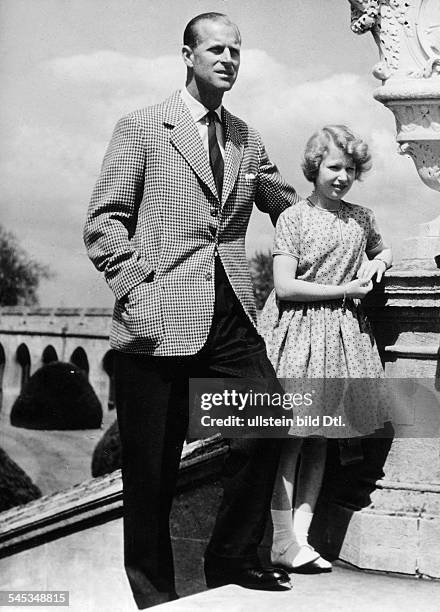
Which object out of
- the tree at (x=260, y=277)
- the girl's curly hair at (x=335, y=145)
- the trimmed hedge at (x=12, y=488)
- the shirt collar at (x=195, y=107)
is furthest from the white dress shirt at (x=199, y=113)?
the tree at (x=260, y=277)

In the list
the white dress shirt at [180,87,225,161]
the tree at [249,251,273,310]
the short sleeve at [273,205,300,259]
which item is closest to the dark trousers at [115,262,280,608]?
the short sleeve at [273,205,300,259]

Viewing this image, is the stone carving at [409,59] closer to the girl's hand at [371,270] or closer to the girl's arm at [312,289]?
the girl's hand at [371,270]

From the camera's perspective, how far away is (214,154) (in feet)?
13.8

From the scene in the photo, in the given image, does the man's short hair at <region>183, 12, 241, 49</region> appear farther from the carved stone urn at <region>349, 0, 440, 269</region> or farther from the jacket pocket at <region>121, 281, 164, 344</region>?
the jacket pocket at <region>121, 281, 164, 344</region>

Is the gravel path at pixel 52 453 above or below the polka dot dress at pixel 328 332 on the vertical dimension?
below

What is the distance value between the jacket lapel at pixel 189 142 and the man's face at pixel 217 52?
17 cm

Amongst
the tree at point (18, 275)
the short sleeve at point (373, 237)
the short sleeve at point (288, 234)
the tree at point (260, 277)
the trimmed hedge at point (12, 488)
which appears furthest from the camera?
the tree at point (18, 275)

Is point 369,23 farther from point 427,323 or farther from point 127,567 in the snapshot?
point 127,567

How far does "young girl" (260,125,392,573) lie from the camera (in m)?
4.27

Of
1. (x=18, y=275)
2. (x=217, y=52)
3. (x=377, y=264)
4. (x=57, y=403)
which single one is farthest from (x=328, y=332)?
(x=18, y=275)

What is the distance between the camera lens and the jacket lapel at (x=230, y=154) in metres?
4.16

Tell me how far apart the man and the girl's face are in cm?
42

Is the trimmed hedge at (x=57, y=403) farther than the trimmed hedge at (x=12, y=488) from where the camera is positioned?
Yes

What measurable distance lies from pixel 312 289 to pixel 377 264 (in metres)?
0.30
